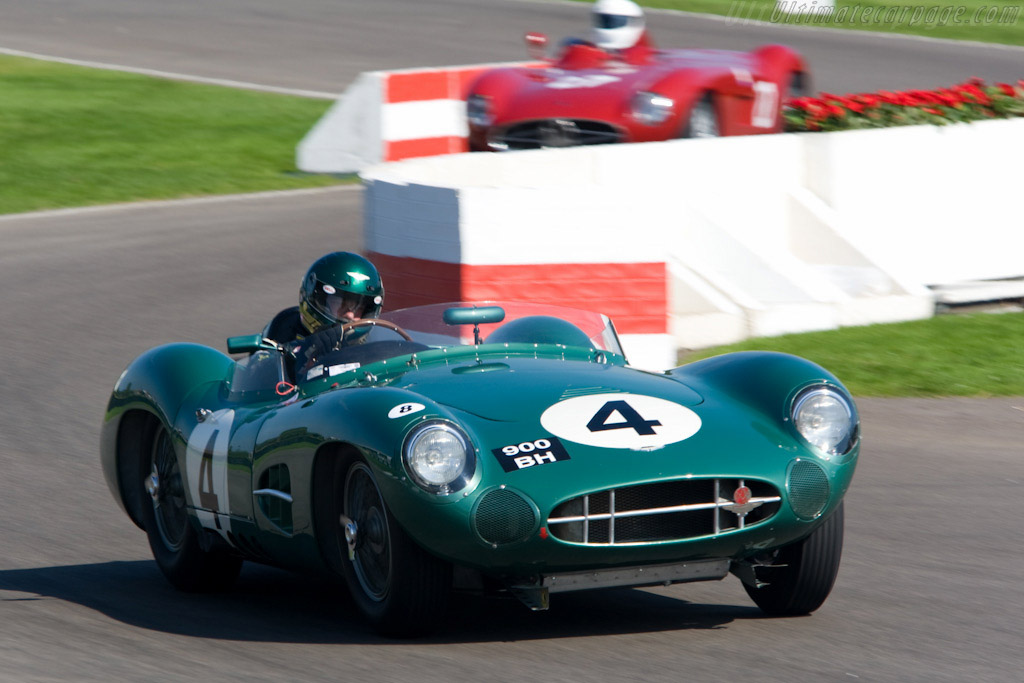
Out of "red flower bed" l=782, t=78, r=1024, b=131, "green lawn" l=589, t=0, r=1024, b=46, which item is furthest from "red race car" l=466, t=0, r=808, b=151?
"green lawn" l=589, t=0, r=1024, b=46

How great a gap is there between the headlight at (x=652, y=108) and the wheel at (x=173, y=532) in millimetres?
7199

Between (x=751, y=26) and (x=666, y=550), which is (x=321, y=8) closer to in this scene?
(x=751, y=26)

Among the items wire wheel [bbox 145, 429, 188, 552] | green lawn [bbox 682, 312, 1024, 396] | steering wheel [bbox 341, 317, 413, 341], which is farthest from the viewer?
green lawn [bbox 682, 312, 1024, 396]

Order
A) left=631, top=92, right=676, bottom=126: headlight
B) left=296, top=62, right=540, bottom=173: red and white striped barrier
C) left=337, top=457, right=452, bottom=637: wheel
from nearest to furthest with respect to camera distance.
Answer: left=337, top=457, right=452, bottom=637: wheel < left=631, top=92, right=676, bottom=126: headlight < left=296, top=62, right=540, bottom=173: red and white striped barrier

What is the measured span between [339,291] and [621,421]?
4.73 ft

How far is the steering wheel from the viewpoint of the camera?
5.98 metres

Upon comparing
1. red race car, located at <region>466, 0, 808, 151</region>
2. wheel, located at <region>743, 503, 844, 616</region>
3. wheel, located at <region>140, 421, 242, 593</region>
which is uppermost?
wheel, located at <region>743, 503, 844, 616</region>

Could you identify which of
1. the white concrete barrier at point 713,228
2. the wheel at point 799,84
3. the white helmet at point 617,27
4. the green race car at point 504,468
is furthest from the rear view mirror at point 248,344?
the wheel at point 799,84

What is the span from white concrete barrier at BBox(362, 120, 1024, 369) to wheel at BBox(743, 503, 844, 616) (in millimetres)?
4014

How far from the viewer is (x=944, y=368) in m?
9.70

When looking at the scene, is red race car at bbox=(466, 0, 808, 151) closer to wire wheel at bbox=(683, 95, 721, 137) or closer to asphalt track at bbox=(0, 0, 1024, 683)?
wire wheel at bbox=(683, 95, 721, 137)

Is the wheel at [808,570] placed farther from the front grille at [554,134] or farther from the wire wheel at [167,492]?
the front grille at [554,134]

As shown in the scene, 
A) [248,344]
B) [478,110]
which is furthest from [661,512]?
[478,110]

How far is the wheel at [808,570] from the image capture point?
523 centimetres
